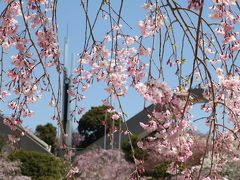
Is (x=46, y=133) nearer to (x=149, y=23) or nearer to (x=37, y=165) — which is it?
(x=37, y=165)

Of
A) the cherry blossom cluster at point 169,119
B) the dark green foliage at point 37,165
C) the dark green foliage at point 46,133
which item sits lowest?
the cherry blossom cluster at point 169,119

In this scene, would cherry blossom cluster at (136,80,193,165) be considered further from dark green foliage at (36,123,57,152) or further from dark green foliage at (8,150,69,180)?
dark green foliage at (36,123,57,152)

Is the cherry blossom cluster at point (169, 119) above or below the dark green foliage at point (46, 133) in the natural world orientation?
below

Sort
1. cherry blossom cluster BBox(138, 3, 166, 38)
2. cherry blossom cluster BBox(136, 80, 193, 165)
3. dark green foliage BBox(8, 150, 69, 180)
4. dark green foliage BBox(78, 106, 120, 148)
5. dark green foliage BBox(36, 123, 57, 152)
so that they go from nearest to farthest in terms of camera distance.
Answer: cherry blossom cluster BBox(136, 80, 193, 165), cherry blossom cluster BBox(138, 3, 166, 38), dark green foliage BBox(8, 150, 69, 180), dark green foliage BBox(36, 123, 57, 152), dark green foliage BBox(78, 106, 120, 148)

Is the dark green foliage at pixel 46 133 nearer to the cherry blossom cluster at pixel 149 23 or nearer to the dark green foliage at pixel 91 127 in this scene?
the dark green foliage at pixel 91 127

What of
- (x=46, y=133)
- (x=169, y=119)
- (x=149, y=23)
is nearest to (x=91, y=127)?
(x=46, y=133)

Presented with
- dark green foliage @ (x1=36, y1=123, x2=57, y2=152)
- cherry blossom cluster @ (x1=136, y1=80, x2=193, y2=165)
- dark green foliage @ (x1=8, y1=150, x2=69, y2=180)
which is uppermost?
dark green foliage @ (x1=36, y1=123, x2=57, y2=152)

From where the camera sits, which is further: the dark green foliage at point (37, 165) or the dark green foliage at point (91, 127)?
the dark green foliage at point (91, 127)

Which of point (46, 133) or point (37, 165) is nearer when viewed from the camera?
point (37, 165)

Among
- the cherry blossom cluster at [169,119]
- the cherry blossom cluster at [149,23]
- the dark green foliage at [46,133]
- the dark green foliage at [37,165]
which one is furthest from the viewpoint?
the dark green foliage at [46,133]

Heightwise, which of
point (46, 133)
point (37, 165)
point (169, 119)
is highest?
point (46, 133)

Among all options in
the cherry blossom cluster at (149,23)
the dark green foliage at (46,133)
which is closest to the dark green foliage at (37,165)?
the cherry blossom cluster at (149,23)

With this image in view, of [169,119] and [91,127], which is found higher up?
[91,127]

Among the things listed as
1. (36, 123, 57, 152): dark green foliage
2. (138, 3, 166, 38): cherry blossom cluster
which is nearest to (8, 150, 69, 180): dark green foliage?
(138, 3, 166, 38): cherry blossom cluster
